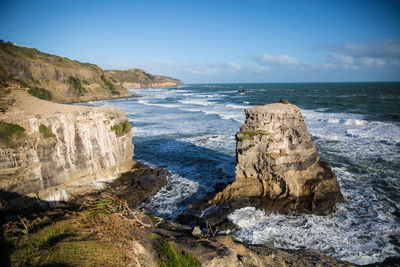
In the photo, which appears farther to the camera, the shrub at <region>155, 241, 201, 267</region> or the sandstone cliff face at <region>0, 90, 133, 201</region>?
the sandstone cliff face at <region>0, 90, 133, 201</region>

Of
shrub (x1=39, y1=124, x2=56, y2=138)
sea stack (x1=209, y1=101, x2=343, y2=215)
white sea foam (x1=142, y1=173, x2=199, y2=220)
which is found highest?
shrub (x1=39, y1=124, x2=56, y2=138)

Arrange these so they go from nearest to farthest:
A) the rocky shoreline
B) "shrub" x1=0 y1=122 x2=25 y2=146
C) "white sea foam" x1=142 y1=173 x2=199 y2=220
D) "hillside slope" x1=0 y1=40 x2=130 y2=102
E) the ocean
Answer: the rocky shoreline, the ocean, "shrub" x1=0 y1=122 x2=25 y2=146, "white sea foam" x1=142 y1=173 x2=199 y2=220, "hillside slope" x1=0 y1=40 x2=130 y2=102

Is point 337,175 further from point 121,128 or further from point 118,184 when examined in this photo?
point 121,128

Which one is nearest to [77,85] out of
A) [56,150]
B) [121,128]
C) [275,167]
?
[121,128]

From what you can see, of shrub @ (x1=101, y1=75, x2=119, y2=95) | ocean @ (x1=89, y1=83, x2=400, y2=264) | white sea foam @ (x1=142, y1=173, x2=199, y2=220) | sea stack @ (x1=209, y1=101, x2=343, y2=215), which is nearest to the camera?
ocean @ (x1=89, y1=83, x2=400, y2=264)

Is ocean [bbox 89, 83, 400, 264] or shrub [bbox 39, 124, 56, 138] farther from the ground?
shrub [bbox 39, 124, 56, 138]

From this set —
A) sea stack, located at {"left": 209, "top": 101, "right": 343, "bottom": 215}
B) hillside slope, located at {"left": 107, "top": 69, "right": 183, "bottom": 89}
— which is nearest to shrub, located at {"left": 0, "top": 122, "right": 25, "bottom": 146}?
sea stack, located at {"left": 209, "top": 101, "right": 343, "bottom": 215}

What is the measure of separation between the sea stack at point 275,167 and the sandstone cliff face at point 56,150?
24.7ft

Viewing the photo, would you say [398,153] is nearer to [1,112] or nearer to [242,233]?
[242,233]

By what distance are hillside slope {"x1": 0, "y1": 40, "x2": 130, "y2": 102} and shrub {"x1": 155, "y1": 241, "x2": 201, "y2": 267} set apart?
186 feet

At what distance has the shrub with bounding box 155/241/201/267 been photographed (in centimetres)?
A: 498

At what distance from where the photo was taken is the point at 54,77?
229 ft

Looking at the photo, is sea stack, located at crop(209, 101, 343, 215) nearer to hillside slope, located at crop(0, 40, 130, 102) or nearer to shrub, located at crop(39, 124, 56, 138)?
shrub, located at crop(39, 124, 56, 138)

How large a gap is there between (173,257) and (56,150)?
32.0ft
